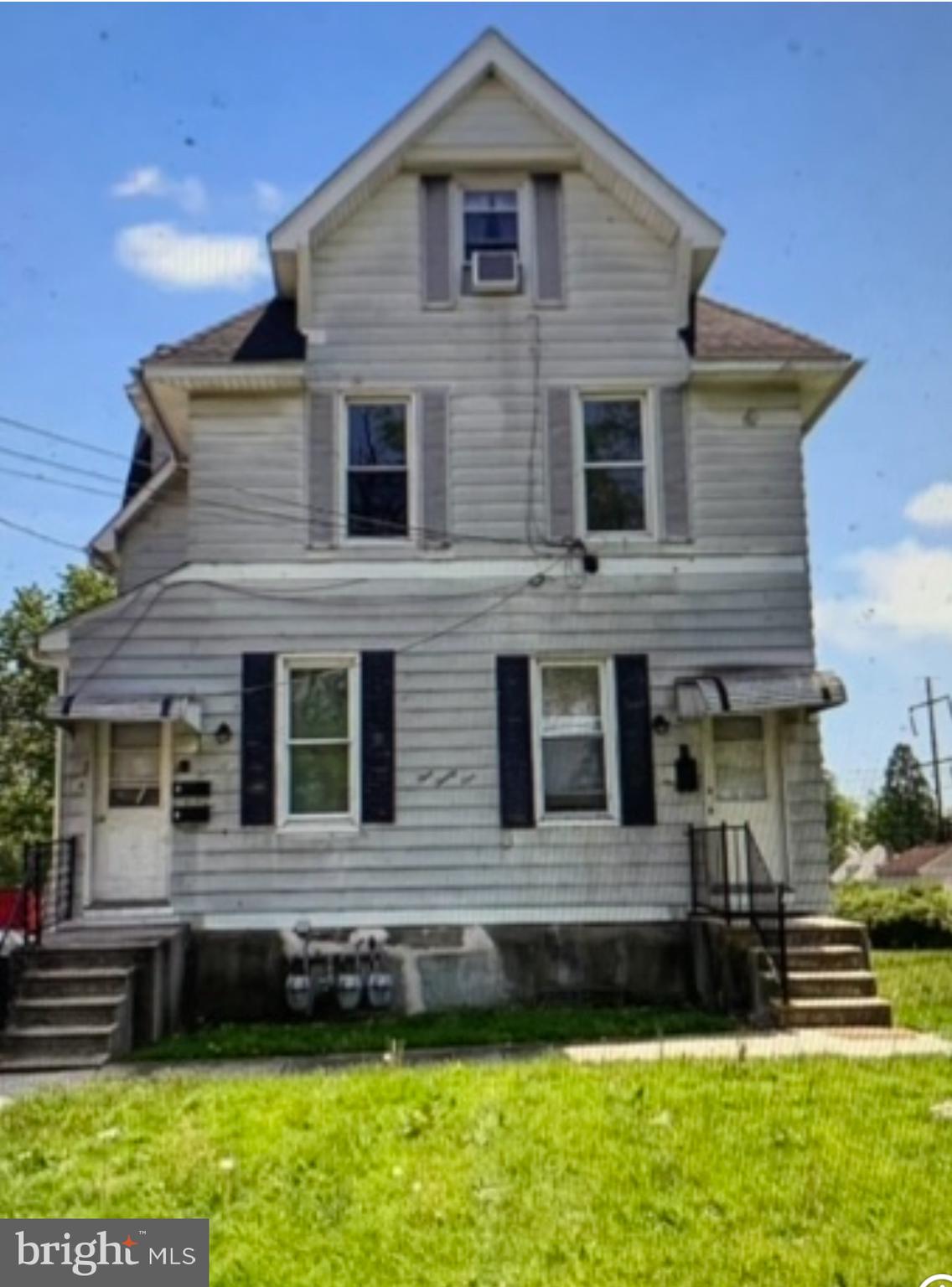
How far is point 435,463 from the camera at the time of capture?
36.8 ft

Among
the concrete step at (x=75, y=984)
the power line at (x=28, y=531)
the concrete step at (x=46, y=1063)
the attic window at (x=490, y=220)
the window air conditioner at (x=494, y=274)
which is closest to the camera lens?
the concrete step at (x=46, y=1063)

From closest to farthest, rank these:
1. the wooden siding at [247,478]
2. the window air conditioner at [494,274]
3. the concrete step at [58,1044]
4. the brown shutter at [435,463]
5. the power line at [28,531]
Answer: the concrete step at [58,1044]
the wooden siding at [247,478]
the brown shutter at [435,463]
the window air conditioner at [494,274]
the power line at [28,531]

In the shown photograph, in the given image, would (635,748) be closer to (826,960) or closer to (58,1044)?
(826,960)

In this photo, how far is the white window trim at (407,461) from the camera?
11.1 metres

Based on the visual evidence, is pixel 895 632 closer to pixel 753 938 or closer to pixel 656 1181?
pixel 753 938

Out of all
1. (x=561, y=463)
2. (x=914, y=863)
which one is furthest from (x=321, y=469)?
(x=914, y=863)

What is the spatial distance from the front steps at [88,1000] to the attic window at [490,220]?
23.7ft

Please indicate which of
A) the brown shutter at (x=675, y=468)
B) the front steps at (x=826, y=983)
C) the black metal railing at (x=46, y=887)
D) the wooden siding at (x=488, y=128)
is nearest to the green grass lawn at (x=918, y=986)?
the front steps at (x=826, y=983)

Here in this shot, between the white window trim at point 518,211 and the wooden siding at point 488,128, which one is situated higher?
the wooden siding at point 488,128

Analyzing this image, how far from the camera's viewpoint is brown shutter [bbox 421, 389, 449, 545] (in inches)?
439

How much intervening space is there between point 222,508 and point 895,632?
749 cm

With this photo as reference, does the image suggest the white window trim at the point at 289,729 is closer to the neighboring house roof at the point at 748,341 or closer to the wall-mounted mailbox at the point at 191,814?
the wall-mounted mailbox at the point at 191,814

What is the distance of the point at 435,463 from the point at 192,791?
150 inches

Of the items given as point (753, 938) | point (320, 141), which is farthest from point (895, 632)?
point (320, 141)
